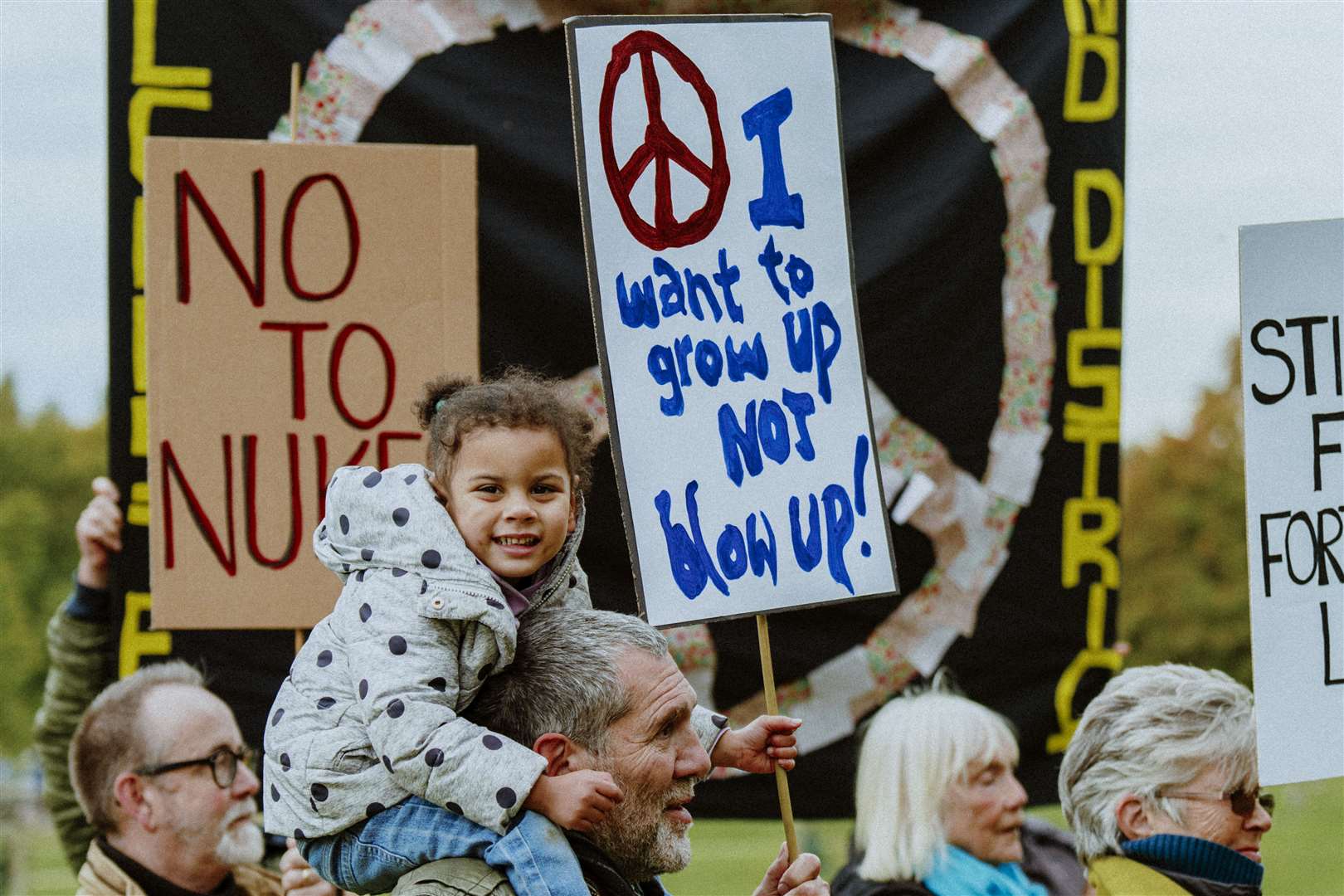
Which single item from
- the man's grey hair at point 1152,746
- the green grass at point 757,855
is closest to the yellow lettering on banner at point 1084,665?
the man's grey hair at point 1152,746

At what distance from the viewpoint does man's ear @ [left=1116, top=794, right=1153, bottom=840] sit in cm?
255

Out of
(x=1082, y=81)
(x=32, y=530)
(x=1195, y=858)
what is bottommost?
(x=1195, y=858)

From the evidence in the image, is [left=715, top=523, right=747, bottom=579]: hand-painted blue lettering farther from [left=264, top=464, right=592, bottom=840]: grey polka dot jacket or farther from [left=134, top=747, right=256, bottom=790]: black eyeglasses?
[left=134, top=747, right=256, bottom=790]: black eyeglasses

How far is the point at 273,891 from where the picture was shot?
308 cm

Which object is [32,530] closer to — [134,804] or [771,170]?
[134,804]

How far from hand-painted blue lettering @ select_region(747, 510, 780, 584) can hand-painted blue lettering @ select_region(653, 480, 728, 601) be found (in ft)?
0.18

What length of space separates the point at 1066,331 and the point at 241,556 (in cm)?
205

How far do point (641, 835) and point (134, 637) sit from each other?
1831mm

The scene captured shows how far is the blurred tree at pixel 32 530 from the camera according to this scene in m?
27.2

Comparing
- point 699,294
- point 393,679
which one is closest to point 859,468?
point 699,294

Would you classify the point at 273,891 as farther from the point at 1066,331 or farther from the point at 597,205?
the point at 1066,331

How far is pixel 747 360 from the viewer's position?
2.11 meters

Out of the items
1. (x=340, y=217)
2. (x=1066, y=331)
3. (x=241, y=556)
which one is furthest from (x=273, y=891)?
(x=1066, y=331)

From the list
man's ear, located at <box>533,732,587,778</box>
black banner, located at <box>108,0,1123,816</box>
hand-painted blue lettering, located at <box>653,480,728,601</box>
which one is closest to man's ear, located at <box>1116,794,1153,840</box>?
hand-painted blue lettering, located at <box>653,480,728,601</box>
